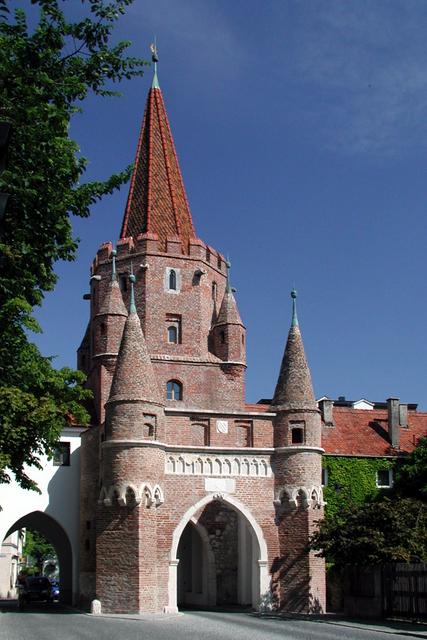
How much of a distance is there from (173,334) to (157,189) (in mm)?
7749

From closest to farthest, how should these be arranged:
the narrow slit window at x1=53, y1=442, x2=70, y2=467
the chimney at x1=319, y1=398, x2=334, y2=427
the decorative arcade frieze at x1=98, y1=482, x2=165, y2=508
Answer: the decorative arcade frieze at x1=98, y1=482, x2=165, y2=508 < the narrow slit window at x1=53, y1=442, x2=70, y2=467 < the chimney at x1=319, y1=398, x2=334, y2=427

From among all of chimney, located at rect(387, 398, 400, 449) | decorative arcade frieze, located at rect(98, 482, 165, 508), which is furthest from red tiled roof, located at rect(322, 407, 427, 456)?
decorative arcade frieze, located at rect(98, 482, 165, 508)

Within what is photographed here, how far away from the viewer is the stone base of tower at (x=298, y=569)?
34.7m

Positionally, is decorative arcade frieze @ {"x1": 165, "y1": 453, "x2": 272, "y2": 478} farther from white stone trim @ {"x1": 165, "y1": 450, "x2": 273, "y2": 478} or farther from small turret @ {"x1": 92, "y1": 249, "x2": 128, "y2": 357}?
small turret @ {"x1": 92, "y1": 249, "x2": 128, "y2": 357}

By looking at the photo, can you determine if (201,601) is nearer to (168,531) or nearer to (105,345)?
(168,531)

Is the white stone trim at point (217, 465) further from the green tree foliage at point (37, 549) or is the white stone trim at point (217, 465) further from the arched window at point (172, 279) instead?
the green tree foliage at point (37, 549)

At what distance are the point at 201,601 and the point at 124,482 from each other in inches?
368

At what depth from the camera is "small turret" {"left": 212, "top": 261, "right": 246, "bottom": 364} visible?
1670 inches

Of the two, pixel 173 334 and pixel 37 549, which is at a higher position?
pixel 173 334

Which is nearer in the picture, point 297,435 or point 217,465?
point 217,465

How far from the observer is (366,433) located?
46.1m

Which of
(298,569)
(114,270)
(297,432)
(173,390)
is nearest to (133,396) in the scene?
(297,432)

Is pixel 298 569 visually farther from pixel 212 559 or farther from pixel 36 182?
pixel 36 182

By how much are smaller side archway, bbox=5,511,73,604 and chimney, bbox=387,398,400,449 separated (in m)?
16.0
